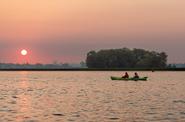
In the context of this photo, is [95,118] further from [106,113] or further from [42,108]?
[42,108]

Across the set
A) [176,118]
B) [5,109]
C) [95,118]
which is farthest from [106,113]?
[5,109]

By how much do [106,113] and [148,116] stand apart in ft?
15.7

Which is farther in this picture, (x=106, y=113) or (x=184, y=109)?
(x=184, y=109)

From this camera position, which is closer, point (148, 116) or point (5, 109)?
point (148, 116)

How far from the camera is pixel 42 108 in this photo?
52656mm

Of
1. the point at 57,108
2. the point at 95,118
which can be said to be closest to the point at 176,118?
the point at 95,118

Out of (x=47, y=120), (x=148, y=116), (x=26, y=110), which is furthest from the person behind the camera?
(x=26, y=110)

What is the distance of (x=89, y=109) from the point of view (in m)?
51.7

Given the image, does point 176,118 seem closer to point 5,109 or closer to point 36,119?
point 36,119

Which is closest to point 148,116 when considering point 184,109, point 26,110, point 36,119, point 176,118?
point 176,118

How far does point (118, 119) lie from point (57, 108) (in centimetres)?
1186

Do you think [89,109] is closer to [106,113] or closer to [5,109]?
[106,113]

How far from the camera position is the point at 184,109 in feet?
167

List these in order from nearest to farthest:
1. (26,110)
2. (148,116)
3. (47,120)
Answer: (47,120)
(148,116)
(26,110)
